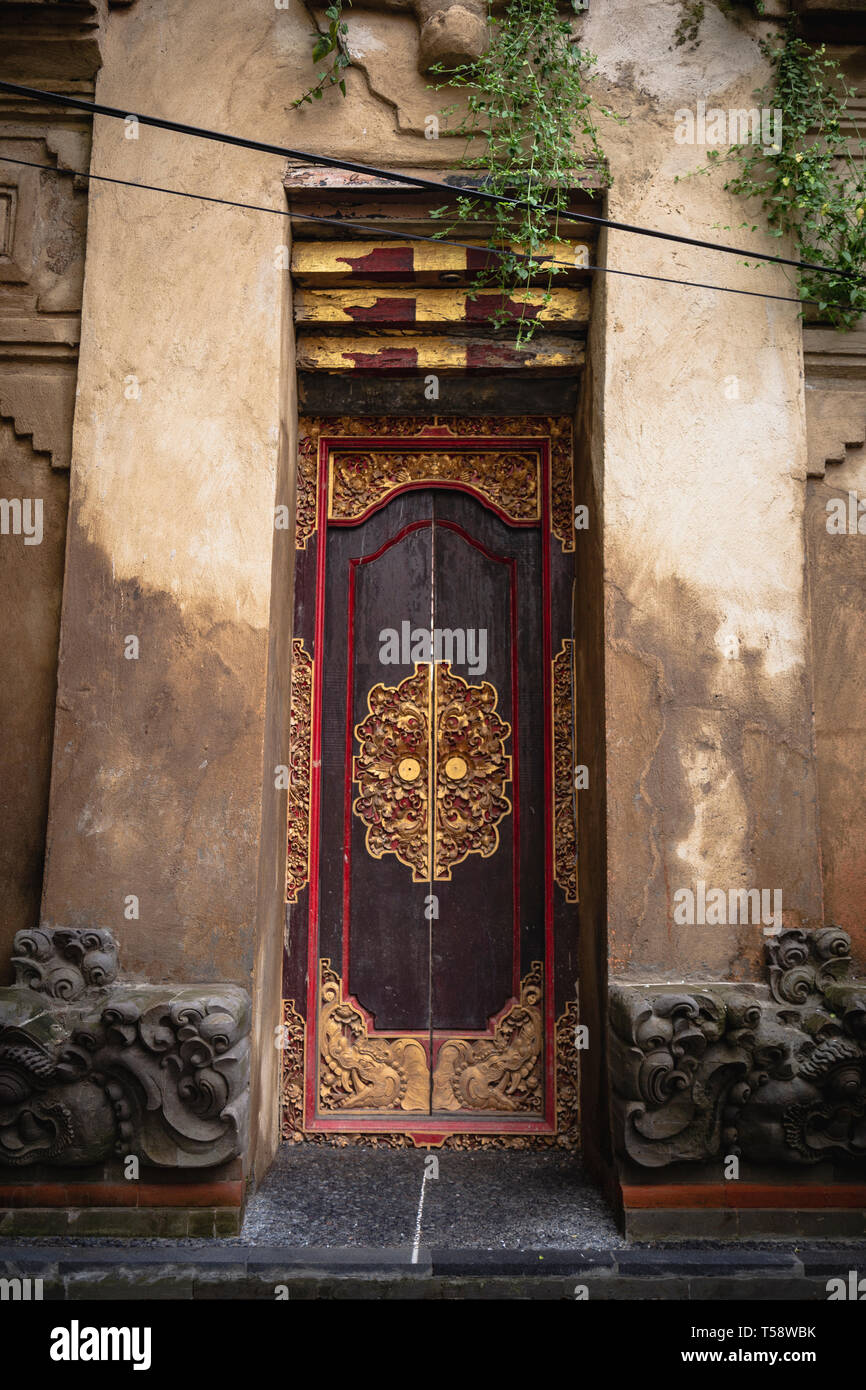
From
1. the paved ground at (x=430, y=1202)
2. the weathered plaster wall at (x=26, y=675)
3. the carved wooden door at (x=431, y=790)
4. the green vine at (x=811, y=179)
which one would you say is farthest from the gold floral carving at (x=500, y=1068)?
the green vine at (x=811, y=179)

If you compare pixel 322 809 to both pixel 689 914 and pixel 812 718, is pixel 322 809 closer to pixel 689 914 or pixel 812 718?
pixel 689 914

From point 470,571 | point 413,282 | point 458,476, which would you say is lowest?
point 470,571

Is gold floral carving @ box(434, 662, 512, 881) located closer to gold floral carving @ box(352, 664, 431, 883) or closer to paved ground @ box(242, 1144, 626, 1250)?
gold floral carving @ box(352, 664, 431, 883)

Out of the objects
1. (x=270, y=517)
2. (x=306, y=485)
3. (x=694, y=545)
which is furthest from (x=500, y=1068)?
(x=306, y=485)

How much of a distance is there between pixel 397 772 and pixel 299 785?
0.47 meters

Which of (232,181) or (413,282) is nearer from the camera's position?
(232,181)

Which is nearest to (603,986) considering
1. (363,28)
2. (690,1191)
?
(690,1191)

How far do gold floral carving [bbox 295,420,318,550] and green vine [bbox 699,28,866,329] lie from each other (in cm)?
221

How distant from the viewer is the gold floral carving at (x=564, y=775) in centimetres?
477

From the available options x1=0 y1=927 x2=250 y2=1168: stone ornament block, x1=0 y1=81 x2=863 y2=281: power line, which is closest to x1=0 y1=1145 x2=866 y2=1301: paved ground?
x1=0 y1=927 x2=250 y2=1168: stone ornament block

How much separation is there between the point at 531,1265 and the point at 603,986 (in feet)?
3.47

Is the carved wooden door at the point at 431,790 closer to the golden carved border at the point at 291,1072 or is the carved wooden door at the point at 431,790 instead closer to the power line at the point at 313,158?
the golden carved border at the point at 291,1072

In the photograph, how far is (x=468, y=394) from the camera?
4.94 metres

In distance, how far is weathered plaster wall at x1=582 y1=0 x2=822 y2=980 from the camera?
409 centimetres
